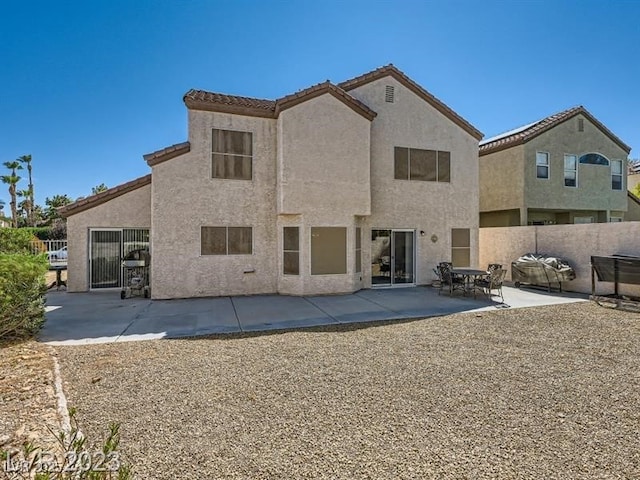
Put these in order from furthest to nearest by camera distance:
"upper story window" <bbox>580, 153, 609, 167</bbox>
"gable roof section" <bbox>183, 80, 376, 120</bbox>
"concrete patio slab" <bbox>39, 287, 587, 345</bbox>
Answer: "upper story window" <bbox>580, 153, 609, 167</bbox> → "gable roof section" <bbox>183, 80, 376, 120</bbox> → "concrete patio slab" <bbox>39, 287, 587, 345</bbox>

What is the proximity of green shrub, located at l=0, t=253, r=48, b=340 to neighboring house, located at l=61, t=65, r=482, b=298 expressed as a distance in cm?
448

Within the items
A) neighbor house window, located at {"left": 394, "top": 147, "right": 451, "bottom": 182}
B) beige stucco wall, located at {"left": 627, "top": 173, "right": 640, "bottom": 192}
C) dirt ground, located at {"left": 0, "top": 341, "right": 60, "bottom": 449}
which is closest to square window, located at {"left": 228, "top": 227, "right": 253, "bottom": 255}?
dirt ground, located at {"left": 0, "top": 341, "right": 60, "bottom": 449}

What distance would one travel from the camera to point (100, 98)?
14797 millimetres

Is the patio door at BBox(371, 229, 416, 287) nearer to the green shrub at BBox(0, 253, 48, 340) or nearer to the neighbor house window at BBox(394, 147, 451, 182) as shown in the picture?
the neighbor house window at BBox(394, 147, 451, 182)

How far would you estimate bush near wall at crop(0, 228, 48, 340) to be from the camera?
22.0 feet

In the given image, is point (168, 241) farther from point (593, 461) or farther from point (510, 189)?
point (510, 189)

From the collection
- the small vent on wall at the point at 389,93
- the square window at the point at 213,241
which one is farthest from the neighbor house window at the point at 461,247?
the square window at the point at 213,241

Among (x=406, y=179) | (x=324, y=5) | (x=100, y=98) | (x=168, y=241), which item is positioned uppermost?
(x=324, y=5)

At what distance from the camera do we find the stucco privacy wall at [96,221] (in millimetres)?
13375

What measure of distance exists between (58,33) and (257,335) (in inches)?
488

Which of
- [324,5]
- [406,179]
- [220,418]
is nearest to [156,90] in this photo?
[324,5]

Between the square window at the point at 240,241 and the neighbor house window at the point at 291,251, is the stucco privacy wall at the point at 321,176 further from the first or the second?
the square window at the point at 240,241

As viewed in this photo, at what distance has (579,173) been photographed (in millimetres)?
20047

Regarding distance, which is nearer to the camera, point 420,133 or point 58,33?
point 58,33
